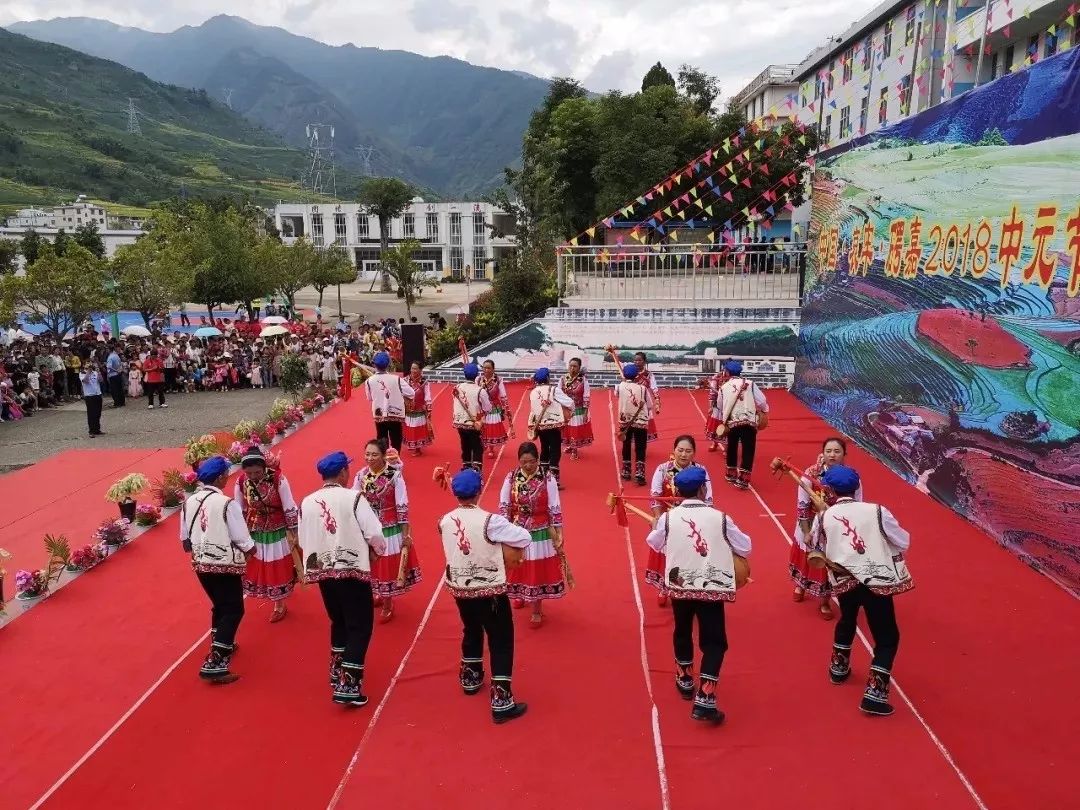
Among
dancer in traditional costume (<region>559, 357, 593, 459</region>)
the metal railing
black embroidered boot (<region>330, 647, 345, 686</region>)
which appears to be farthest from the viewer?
the metal railing

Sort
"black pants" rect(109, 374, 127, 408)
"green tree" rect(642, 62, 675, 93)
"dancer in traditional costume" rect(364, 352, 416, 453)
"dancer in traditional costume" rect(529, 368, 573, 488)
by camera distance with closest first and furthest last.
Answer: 1. "dancer in traditional costume" rect(529, 368, 573, 488)
2. "dancer in traditional costume" rect(364, 352, 416, 453)
3. "black pants" rect(109, 374, 127, 408)
4. "green tree" rect(642, 62, 675, 93)

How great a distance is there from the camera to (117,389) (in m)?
15.8

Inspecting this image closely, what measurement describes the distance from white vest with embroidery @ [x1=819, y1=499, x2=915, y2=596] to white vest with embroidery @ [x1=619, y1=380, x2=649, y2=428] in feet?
13.8

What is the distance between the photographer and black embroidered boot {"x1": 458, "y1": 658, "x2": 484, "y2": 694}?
4727mm

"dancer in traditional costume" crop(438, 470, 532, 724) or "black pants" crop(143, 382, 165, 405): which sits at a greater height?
"dancer in traditional costume" crop(438, 470, 532, 724)

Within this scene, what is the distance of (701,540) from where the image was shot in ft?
14.1

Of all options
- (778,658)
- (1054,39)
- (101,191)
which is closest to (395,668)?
(778,658)

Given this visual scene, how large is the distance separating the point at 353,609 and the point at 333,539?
44 centimetres

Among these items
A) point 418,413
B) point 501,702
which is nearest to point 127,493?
point 418,413

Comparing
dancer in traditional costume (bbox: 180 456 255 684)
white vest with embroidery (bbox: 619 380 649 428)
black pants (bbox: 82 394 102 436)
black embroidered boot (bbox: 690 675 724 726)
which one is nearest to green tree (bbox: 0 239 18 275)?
black pants (bbox: 82 394 102 436)

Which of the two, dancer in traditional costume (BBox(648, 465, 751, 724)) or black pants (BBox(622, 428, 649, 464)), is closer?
dancer in traditional costume (BBox(648, 465, 751, 724))

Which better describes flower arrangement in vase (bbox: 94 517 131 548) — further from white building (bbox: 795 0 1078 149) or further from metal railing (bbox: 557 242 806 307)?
white building (bbox: 795 0 1078 149)

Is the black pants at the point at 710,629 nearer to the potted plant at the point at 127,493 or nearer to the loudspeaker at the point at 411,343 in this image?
the potted plant at the point at 127,493

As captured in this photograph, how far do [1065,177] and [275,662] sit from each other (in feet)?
23.2
